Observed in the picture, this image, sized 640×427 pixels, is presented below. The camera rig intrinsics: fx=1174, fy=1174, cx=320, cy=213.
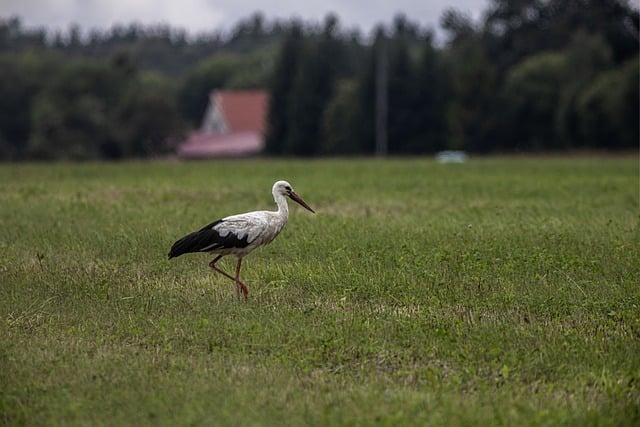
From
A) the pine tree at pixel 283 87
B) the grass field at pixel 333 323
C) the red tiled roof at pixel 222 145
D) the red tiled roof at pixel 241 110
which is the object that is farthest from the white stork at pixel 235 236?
the red tiled roof at pixel 241 110

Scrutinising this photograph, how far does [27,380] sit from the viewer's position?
9039 mm

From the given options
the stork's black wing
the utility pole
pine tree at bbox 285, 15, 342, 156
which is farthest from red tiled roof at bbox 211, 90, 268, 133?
the stork's black wing

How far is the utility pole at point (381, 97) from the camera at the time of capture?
6988 cm

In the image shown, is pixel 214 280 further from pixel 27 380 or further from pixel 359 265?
pixel 27 380

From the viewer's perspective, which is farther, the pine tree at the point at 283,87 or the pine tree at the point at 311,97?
the pine tree at the point at 283,87

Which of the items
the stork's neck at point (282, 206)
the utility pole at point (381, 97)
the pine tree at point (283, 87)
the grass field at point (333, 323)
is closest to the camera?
the grass field at point (333, 323)

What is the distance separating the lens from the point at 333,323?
10844 mm

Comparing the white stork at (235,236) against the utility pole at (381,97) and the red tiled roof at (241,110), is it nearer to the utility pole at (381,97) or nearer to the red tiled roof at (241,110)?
the utility pole at (381,97)

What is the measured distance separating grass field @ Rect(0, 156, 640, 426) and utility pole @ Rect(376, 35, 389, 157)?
4930cm

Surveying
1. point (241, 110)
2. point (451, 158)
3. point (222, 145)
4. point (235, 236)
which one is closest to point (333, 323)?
point (235, 236)

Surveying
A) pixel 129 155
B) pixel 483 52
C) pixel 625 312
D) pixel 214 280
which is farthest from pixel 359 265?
pixel 129 155

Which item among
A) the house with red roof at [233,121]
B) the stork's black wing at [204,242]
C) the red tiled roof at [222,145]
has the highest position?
the stork's black wing at [204,242]

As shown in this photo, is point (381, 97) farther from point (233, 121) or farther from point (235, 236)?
point (235, 236)

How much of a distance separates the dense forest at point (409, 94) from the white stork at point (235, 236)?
45.4m
